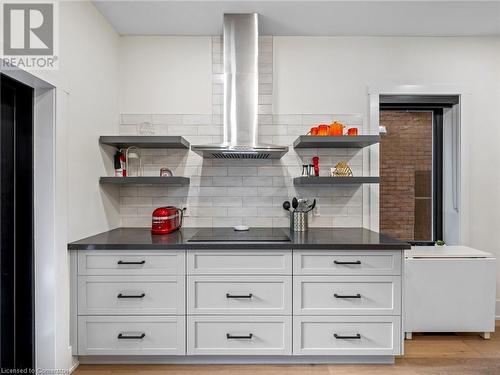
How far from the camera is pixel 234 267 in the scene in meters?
2.31

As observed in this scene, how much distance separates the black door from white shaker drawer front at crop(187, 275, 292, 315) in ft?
3.20

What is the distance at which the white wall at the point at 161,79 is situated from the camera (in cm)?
316

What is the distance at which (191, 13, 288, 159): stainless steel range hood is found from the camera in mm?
2766

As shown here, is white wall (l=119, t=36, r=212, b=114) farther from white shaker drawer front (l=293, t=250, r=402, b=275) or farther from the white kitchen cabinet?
white shaker drawer front (l=293, t=250, r=402, b=275)

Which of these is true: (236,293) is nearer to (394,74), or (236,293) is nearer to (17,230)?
(17,230)

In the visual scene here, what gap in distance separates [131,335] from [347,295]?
1426mm

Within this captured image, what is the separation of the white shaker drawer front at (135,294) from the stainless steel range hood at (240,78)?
104 cm

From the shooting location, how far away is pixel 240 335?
2324 millimetres

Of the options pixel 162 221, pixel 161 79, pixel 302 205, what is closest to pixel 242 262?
pixel 162 221

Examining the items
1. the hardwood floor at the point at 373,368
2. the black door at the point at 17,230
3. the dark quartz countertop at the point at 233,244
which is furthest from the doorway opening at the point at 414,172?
the black door at the point at 17,230

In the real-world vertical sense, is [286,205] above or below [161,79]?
below

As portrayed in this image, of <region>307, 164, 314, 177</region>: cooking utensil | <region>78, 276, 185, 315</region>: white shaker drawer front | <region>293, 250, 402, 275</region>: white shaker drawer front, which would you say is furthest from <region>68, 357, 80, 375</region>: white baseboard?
<region>307, 164, 314, 177</region>: cooking utensil

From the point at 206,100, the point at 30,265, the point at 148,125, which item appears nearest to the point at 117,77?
the point at 148,125

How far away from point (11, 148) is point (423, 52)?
3.27 m
